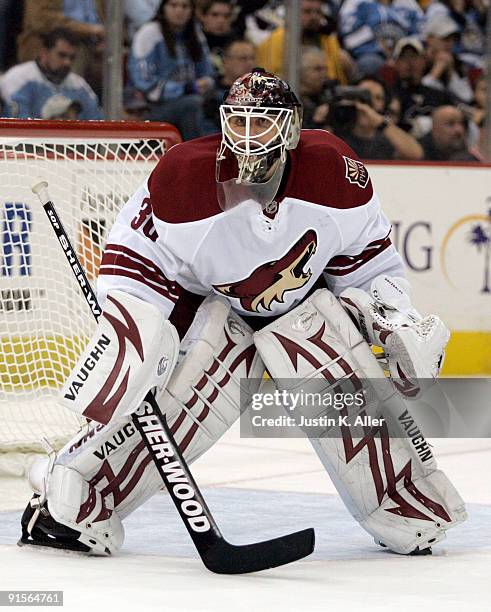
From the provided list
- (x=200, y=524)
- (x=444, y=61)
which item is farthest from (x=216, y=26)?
(x=200, y=524)

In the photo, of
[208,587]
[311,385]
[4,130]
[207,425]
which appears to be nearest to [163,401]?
[207,425]

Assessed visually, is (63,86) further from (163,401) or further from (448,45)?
(163,401)

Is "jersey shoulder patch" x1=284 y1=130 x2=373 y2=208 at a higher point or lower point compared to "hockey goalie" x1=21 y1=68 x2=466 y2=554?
higher

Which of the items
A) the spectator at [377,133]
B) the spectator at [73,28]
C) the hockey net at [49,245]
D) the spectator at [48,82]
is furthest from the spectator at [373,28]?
the hockey net at [49,245]

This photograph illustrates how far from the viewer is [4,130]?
3.49 m

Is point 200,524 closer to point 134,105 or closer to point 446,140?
point 134,105

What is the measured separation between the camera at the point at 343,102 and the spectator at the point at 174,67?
1.86 feet

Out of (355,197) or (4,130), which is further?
(4,130)

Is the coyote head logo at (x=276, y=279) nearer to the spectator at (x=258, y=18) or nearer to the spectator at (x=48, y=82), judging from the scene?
the spectator at (x=48, y=82)

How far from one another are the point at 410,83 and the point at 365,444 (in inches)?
161

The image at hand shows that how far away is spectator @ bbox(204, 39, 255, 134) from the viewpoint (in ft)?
19.5

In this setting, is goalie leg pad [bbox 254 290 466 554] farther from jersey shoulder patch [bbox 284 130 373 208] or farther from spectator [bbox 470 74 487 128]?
spectator [bbox 470 74 487 128]

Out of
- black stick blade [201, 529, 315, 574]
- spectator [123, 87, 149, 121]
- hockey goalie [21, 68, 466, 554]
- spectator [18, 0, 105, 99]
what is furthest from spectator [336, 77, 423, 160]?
black stick blade [201, 529, 315, 574]

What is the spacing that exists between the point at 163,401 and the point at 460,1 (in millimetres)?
4492
